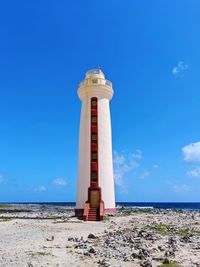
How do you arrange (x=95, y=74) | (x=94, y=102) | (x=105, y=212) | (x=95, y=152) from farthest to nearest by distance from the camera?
(x=95, y=74) < (x=94, y=102) < (x=95, y=152) < (x=105, y=212)

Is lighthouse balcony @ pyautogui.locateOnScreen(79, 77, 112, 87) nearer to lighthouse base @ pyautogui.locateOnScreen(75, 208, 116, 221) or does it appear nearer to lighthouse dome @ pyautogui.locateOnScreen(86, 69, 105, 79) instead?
lighthouse dome @ pyautogui.locateOnScreen(86, 69, 105, 79)

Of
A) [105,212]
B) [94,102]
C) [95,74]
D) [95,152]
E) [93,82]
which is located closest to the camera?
[105,212]

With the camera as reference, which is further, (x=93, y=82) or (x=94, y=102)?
(x=93, y=82)

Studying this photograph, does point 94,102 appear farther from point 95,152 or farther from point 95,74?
Result: point 95,152

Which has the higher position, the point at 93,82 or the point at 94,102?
the point at 93,82

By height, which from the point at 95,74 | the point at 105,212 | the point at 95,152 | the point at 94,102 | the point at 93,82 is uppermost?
the point at 95,74

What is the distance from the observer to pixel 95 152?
37.4 meters

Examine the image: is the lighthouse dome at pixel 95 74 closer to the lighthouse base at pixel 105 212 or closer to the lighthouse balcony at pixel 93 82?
the lighthouse balcony at pixel 93 82

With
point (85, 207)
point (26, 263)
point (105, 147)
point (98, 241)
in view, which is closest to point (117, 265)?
point (26, 263)

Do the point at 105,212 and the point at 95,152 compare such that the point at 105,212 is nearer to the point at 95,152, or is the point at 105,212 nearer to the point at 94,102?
the point at 95,152

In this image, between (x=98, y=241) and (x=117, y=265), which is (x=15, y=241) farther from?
(x=117, y=265)

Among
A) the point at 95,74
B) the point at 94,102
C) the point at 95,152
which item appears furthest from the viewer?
the point at 95,74

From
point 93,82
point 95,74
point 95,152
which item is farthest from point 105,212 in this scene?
point 95,74

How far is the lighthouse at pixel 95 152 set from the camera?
3675cm
